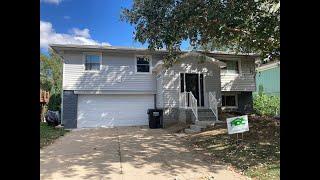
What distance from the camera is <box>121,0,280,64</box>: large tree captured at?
969 centimetres

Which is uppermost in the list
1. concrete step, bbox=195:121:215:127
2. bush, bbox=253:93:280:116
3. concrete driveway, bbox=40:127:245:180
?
bush, bbox=253:93:280:116

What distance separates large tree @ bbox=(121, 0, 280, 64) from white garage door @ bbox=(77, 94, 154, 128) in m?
7.28

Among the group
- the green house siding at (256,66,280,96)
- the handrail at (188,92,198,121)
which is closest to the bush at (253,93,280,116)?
the green house siding at (256,66,280,96)

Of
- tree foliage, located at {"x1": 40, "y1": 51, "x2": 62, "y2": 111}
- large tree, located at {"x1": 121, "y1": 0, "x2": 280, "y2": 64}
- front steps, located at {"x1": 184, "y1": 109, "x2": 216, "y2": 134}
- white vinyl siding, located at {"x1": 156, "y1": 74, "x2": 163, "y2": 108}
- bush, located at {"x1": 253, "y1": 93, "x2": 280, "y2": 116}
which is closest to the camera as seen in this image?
large tree, located at {"x1": 121, "y1": 0, "x2": 280, "y2": 64}

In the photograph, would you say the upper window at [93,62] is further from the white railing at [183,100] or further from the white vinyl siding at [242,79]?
the white vinyl siding at [242,79]

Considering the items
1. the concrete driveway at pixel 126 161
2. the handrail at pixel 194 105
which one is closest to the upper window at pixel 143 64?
the handrail at pixel 194 105

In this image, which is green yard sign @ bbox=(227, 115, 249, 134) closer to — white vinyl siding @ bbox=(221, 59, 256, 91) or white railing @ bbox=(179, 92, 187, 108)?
white railing @ bbox=(179, 92, 187, 108)

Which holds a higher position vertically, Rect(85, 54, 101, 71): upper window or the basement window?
Rect(85, 54, 101, 71): upper window

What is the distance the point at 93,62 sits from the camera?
1831cm

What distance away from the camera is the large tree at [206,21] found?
969 cm
